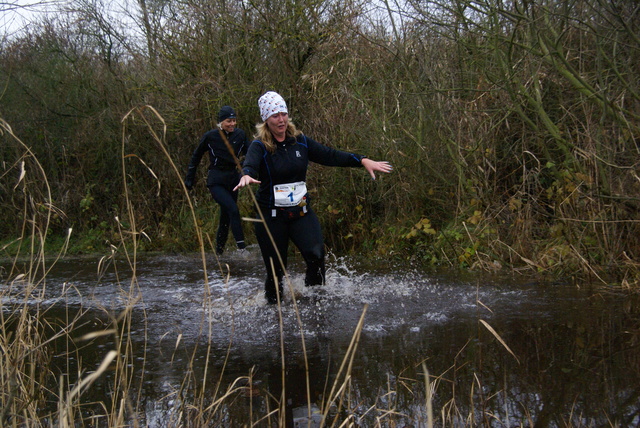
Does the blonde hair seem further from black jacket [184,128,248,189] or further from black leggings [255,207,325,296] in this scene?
black jacket [184,128,248,189]

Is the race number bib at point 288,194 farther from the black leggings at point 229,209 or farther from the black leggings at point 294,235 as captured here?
the black leggings at point 229,209

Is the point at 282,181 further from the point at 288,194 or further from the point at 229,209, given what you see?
the point at 229,209

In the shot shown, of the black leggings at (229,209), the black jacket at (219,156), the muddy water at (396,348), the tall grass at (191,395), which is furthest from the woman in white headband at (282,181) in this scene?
the black jacket at (219,156)

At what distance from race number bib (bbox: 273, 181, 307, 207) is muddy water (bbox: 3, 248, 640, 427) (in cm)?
103

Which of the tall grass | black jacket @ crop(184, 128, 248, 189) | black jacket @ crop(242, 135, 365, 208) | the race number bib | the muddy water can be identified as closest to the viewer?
the tall grass

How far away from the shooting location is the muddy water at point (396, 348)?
3.70 m

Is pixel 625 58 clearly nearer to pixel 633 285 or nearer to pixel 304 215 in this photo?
pixel 633 285

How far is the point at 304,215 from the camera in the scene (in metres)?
6.22

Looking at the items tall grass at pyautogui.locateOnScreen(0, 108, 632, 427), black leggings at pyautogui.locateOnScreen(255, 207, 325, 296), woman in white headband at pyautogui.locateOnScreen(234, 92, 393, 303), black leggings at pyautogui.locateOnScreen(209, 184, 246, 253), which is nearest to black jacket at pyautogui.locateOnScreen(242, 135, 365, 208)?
woman in white headband at pyautogui.locateOnScreen(234, 92, 393, 303)

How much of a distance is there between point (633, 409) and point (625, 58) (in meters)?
5.18

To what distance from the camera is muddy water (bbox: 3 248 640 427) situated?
3701mm

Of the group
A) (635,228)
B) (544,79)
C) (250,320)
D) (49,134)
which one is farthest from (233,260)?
(49,134)

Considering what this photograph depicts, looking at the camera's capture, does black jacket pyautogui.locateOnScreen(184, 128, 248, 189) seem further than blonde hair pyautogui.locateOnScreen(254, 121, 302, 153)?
Yes

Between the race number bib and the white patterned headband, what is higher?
the white patterned headband
